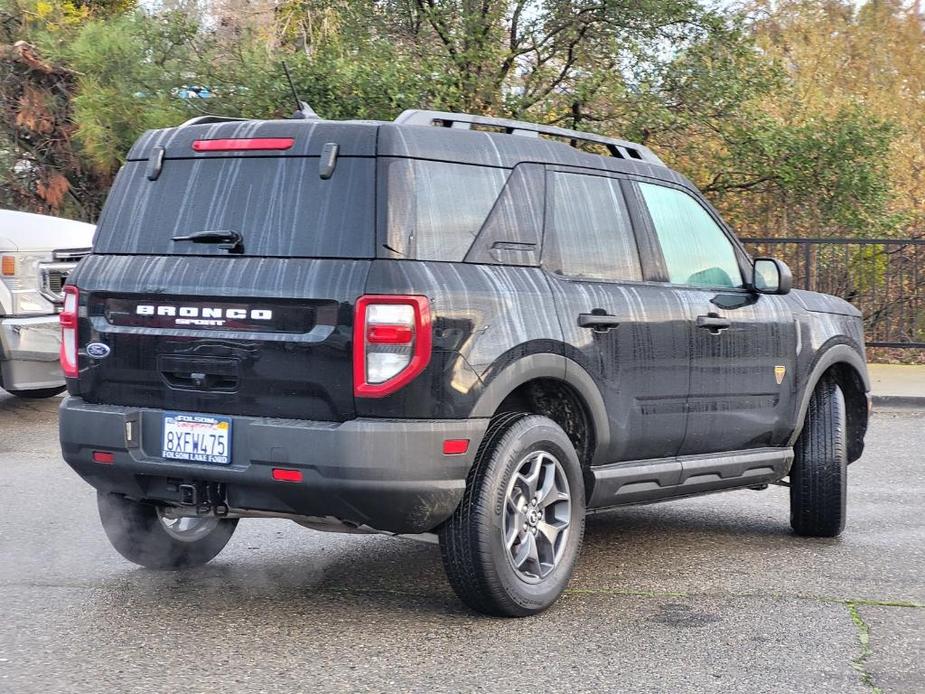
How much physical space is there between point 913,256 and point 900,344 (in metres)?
1.08

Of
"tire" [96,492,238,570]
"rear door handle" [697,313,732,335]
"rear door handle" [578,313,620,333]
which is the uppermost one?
"rear door handle" [578,313,620,333]

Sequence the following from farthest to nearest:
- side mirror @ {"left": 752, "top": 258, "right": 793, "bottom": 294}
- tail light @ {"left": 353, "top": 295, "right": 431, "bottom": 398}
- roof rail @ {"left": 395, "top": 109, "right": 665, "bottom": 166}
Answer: side mirror @ {"left": 752, "top": 258, "right": 793, "bottom": 294}, roof rail @ {"left": 395, "top": 109, "right": 665, "bottom": 166}, tail light @ {"left": 353, "top": 295, "right": 431, "bottom": 398}

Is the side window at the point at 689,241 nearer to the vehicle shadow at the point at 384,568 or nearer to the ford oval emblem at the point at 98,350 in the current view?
the vehicle shadow at the point at 384,568

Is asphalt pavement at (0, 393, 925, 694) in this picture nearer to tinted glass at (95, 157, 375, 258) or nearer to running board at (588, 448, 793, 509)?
running board at (588, 448, 793, 509)

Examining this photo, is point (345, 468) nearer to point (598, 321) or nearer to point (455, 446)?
point (455, 446)

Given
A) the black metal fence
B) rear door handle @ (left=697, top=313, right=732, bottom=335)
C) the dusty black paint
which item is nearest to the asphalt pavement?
the dusty black paint

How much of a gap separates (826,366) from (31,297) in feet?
21.1

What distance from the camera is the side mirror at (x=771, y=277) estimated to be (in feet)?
22.2

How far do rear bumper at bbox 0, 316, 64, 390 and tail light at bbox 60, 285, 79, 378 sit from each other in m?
5.18

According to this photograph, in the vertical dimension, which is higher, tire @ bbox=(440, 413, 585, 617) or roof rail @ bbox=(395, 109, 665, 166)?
roof rail @ bbox=(395, 109, 665, 166)

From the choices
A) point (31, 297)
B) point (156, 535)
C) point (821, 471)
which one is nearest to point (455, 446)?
point (156, 535)

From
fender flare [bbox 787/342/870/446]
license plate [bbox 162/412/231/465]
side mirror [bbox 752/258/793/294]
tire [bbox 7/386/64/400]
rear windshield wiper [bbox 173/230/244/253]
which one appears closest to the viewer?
license plate [bbox 162/412/231/465]

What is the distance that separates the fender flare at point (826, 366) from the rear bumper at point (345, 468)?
250cm

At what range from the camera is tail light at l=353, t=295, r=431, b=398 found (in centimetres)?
491
